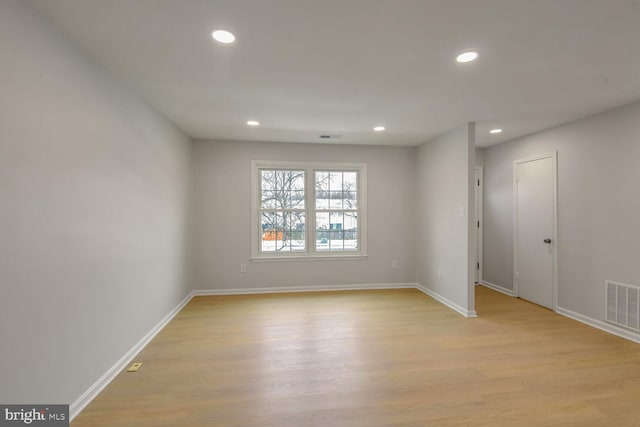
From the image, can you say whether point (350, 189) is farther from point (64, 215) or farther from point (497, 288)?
point (64, 215)

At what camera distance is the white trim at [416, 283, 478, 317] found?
139 inches

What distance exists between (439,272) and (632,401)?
2350mm

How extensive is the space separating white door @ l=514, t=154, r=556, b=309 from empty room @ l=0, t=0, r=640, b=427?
32mm

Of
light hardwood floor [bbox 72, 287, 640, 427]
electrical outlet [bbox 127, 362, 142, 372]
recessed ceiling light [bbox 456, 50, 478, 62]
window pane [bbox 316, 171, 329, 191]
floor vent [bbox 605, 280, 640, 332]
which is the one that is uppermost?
recessed ceiling light [bbox 456, 50, 478, 62]

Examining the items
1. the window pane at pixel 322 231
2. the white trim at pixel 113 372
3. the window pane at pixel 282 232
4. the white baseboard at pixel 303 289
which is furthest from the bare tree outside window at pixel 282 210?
the white trim at pixel 113 372

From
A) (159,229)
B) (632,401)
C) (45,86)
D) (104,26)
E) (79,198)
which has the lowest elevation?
(632,401)

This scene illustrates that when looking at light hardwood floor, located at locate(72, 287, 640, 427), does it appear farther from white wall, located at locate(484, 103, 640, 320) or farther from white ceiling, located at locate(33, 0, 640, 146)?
white ceiling, located at locate(33, 0, 640, 146)

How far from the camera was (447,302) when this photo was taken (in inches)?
157

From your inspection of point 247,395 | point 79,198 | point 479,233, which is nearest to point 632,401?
point 247,395

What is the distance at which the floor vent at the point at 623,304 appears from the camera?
282cm

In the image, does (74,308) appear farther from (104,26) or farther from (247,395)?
(104,26)

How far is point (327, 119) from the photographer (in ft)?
11.2

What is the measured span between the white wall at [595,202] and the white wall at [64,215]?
4.87m

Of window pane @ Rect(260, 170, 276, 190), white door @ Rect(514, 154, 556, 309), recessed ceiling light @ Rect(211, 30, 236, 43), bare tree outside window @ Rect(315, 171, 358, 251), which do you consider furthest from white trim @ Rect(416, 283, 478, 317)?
recessed ceiling light @ Rect(211, 30, 236, 43)
